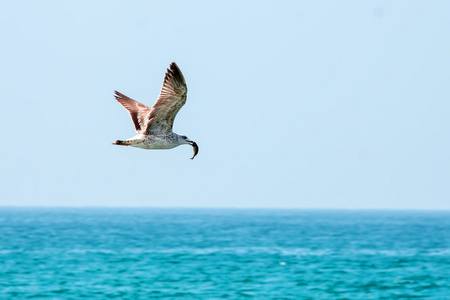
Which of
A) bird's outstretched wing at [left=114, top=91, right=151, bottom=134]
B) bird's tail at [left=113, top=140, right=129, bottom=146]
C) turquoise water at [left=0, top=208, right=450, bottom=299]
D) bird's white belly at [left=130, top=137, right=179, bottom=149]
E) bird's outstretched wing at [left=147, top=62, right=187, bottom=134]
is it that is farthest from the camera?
turquoise water at [left=0, top=208, right=450, bottom=299]

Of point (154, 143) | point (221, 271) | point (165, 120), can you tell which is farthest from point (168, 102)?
point (221, 271)

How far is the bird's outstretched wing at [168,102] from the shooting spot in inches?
466

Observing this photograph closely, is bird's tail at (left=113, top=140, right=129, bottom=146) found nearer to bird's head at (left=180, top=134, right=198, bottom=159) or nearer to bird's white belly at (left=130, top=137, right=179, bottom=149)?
bird's white belly at (left=130, top=137, right=179, bottom=149)

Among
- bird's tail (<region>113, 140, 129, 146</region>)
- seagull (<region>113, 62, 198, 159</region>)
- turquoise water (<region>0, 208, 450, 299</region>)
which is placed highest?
seagull (<region>113, 62, 198, 159</region>)

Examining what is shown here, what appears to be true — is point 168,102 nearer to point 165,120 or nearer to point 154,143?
point 165,120

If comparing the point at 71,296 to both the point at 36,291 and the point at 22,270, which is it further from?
the point at 22,270

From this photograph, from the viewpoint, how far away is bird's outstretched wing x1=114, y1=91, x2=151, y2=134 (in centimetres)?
1253

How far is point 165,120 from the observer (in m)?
12.1

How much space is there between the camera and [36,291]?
4081 centimetres

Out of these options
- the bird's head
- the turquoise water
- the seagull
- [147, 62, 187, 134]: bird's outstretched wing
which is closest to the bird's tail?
the seagull

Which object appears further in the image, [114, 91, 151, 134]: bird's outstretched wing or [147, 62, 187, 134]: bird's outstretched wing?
[114, 91, 151, 134]: bird's outstretched wing

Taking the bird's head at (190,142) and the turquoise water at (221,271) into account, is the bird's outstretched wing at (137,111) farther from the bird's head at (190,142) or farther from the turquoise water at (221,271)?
the turquoise water at (221,271)

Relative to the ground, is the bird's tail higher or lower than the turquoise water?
higher

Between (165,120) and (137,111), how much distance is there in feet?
4.44
